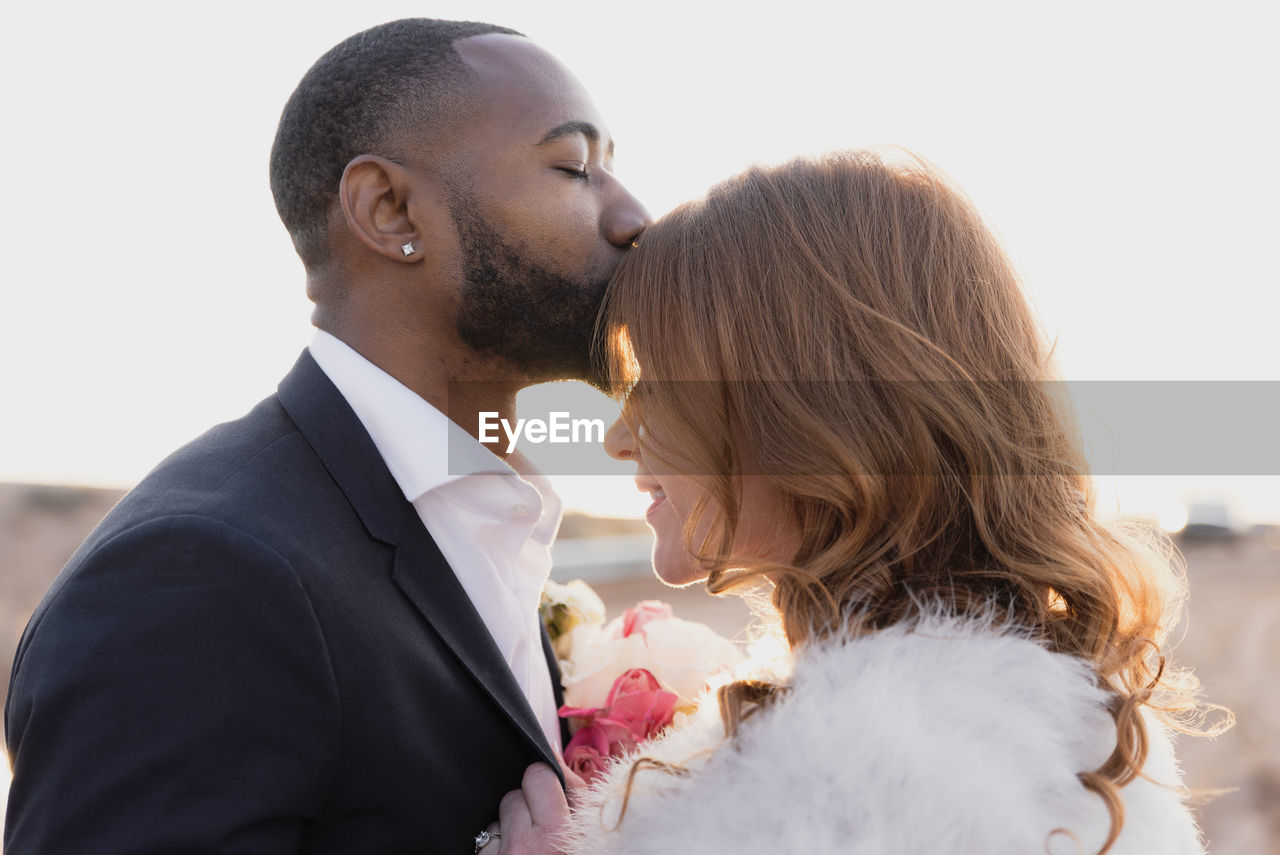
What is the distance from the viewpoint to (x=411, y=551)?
202cm

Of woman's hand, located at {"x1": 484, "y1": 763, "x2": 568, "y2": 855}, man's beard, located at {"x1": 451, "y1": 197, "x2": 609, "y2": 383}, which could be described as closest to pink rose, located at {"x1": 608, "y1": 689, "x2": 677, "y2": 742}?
woman's hand, located at {"x1": 484, "y1": 763, "x2": 568, "y2": 855}

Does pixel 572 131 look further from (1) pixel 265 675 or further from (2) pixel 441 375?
(1) pixel 265 675

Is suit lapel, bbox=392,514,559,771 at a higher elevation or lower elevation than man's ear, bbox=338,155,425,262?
lower

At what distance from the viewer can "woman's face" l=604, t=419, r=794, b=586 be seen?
6.78 ft

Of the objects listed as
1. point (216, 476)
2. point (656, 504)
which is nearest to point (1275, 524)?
point (656, 504)

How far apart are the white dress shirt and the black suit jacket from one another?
0.10 metres

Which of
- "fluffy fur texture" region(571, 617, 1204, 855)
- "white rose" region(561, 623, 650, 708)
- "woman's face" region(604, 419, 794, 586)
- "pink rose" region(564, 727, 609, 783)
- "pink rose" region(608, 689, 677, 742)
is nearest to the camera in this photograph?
"fluffy fur texture" region(571, 617, 1204, 855)

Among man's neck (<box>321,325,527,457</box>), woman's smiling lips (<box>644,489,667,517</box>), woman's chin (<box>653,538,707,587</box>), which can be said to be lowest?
woman's chin (<box>653,538,707,587</box>)

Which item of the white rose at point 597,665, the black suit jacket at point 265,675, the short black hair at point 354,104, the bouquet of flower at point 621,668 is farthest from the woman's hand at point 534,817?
the short black hair at point 354,104

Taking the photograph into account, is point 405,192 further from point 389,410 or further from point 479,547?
point 479,547

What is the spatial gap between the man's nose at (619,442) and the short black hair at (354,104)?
2.68 feet

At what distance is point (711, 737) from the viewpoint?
167 centimetres

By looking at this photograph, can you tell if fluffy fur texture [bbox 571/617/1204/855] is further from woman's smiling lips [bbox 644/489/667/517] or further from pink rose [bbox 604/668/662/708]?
woman's smiling lips [bbox 644/489/667/517]

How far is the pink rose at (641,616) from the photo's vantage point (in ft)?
8.80
